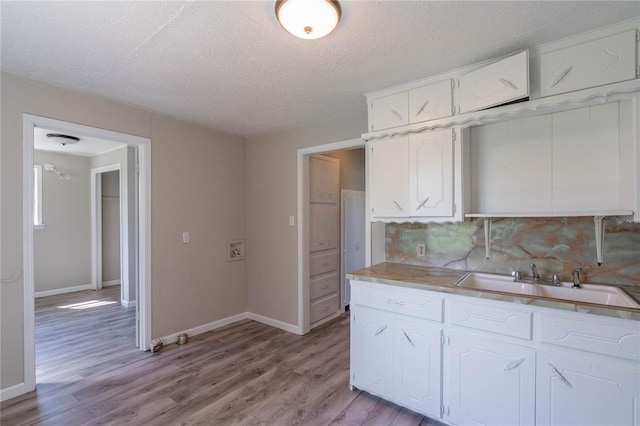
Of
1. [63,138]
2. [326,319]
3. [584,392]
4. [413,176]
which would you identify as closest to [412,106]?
[413,176]

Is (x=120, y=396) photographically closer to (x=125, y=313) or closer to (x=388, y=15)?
(x=125, y=313)

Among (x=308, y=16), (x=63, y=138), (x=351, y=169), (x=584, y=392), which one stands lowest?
(x=584, y=392)

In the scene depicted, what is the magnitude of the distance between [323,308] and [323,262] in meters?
0.59

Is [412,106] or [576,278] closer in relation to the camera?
[576,278]

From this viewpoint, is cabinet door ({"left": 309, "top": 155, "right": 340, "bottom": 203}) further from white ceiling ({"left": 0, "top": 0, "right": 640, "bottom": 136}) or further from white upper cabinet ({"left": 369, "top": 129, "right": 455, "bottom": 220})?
white upper cabinet ({"left": 369, "top": 129, "right": 455, "bottom": 220})

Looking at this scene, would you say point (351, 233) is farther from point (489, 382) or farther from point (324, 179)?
point (489, 382)

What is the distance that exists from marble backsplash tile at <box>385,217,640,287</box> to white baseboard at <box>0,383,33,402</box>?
3.10 metres

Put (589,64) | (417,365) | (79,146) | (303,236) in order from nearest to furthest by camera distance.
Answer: (589,64) → (417,365) → (303,236) → (79,146)

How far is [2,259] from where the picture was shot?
7.20 ft

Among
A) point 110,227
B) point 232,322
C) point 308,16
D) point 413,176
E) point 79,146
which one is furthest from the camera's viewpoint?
point 110,227

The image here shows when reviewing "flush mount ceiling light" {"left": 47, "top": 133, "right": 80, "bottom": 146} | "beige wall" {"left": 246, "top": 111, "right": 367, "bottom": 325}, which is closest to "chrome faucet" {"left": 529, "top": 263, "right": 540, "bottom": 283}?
"beige wall" {"left": 246, "top": 111, "right": 367, "bottom": 325}

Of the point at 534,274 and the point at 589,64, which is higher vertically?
the point at 589,64

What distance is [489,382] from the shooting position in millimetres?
1758

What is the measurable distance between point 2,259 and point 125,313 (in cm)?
229
